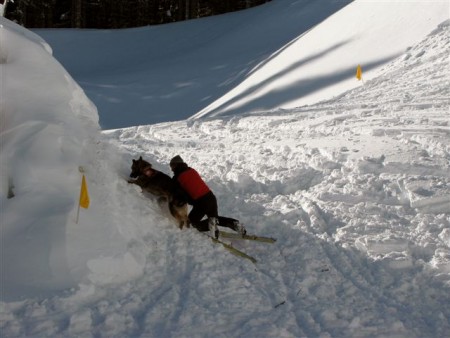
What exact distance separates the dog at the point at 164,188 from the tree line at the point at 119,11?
2660 cm

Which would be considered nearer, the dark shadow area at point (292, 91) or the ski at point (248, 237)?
the ski at point (248, 237)

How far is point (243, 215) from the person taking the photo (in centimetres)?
744

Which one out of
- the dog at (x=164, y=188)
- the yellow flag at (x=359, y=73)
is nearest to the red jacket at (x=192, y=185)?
the dog at (x=164, y=188)

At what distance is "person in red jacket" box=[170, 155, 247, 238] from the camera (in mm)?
6488

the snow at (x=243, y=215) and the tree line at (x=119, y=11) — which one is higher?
the tree line at (x=119, y=11)

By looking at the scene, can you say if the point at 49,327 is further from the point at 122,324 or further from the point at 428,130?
the point at 428,130

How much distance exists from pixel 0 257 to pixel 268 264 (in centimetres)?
283

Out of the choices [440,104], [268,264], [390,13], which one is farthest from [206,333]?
[390,13]

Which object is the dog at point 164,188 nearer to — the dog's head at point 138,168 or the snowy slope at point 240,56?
the dog's head at point 138,168

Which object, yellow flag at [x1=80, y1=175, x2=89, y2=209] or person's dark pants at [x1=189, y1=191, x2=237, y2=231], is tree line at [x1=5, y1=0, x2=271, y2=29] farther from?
yellow flag at [x1=80, y1=175, x2=89, y2=209]

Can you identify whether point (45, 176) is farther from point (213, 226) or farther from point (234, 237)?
point (234, 237)

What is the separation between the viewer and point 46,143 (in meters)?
5.90

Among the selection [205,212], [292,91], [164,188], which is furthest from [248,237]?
[292,91]

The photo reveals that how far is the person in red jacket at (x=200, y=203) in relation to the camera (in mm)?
6488
